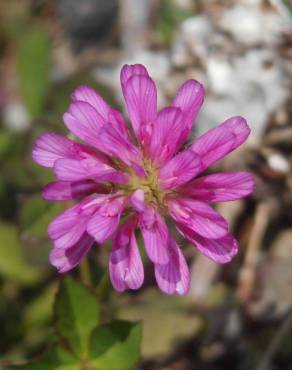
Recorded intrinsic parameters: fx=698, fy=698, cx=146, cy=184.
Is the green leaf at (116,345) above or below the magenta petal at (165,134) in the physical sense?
below

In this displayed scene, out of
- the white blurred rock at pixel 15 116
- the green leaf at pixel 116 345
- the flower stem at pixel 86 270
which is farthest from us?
the white blurred rock at pixel 15 116

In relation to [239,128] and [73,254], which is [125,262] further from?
[239,128]

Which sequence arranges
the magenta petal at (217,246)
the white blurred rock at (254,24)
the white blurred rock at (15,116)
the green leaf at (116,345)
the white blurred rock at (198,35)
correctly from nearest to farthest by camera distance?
the magenta petal at (217,246), the green leaf at (116,345), the white blurred rock at (254,24), the white blurred rock at (198,35), the white blurred rock at (15,116)

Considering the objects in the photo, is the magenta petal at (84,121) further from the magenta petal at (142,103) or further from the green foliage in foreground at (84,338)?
the green foliage in foreground at (84,338)

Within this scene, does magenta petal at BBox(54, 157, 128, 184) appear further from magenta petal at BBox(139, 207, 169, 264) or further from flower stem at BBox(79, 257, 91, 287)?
flower stem at BBox(79, 257, 91, 287)

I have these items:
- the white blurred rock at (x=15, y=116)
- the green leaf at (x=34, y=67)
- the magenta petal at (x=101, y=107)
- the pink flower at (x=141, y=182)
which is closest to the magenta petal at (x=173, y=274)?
the pink flower at (x=141, y=182)

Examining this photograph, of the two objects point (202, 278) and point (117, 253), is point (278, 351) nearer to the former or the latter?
point (202, 278)

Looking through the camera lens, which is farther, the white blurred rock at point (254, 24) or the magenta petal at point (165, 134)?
the white blurred rock at point (254, 24)
